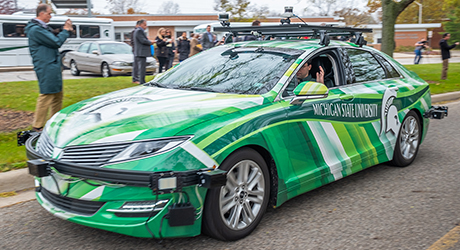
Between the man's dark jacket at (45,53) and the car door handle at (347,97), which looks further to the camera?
the man's dark jacket at (45,53)

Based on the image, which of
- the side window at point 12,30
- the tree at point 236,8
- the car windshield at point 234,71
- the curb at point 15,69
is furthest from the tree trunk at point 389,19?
the tree at point 236,8

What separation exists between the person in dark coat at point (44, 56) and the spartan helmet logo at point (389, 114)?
175 inches

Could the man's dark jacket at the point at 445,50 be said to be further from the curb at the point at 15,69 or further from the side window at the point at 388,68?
the curb at the point at 15,69

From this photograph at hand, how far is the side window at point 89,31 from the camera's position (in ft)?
85.7

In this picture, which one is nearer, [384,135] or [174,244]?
[174,244]

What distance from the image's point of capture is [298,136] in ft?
13.6

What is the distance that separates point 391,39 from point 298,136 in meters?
11.9

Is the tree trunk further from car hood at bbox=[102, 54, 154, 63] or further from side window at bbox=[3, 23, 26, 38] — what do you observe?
side window at bbox=[3, 23, 26, 38]

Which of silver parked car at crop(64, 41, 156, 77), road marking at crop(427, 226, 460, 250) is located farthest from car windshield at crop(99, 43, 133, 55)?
road marking at crop(427, 226, 460, 250)

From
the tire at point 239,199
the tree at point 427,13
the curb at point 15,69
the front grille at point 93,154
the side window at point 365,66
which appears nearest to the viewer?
the front grille at point 93,154

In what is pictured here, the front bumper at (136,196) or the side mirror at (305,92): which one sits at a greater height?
the side mirror at (305,92)

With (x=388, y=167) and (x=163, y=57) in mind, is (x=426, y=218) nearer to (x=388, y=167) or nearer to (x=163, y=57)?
(x=388, y=167)

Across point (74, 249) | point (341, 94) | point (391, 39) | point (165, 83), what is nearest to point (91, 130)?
point (74, 249)

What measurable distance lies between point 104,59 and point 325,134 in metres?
15.2
